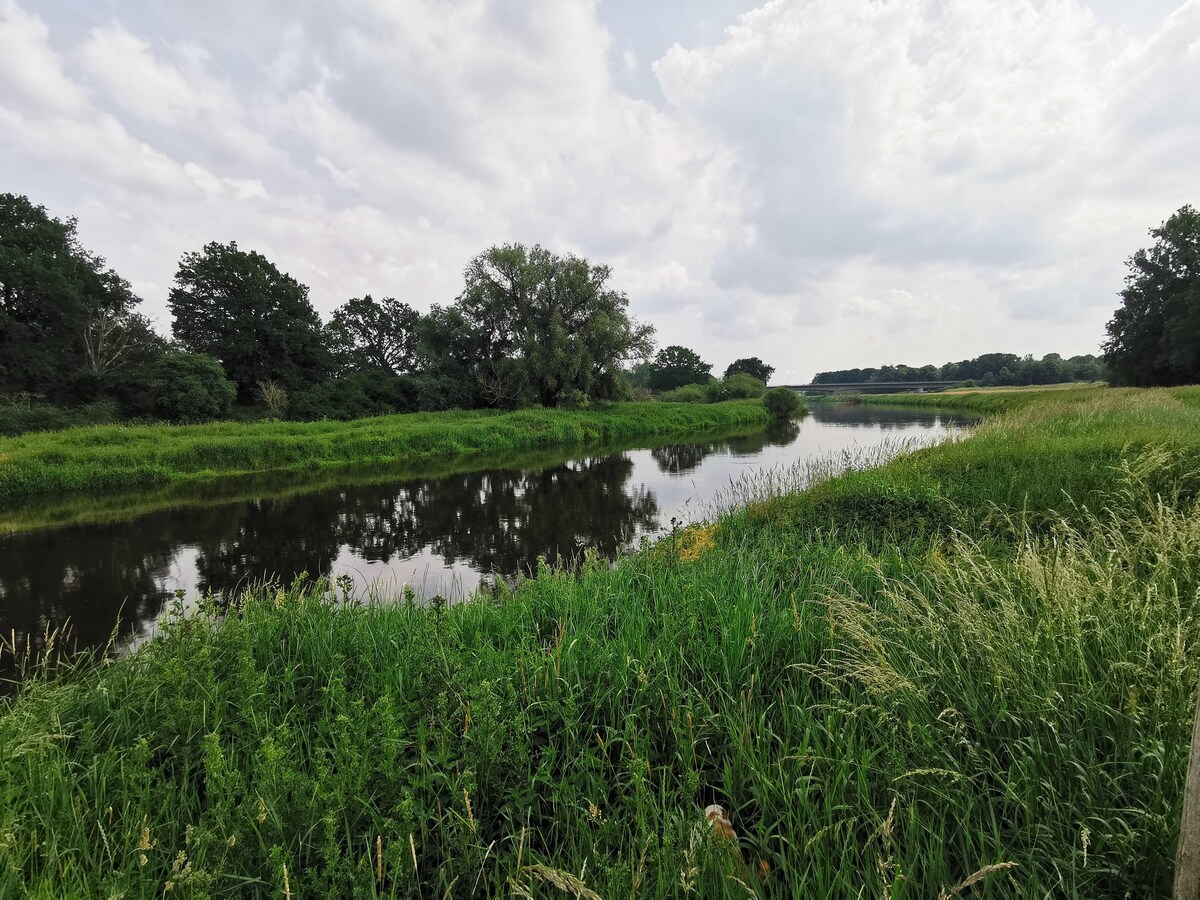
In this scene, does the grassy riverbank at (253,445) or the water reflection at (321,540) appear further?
the grassy riverbank at (253,445)

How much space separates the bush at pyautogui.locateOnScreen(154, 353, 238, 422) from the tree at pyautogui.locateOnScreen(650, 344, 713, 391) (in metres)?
61.0

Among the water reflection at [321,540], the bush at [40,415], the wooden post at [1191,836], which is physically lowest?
the water reflection at [321,540]

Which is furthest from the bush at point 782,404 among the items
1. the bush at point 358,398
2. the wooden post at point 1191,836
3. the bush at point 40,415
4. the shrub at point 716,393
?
the wooden post at point 1191,836

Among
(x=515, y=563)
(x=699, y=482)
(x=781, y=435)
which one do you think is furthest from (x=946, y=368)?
(x=515, y=563)

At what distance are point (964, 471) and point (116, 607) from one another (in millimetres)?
14050

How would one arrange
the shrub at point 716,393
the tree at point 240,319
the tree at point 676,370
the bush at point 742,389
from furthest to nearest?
the tree at point 676,370 < the bush at point 742,389 < the shrub at point 716,393 < the tree at point 240,319

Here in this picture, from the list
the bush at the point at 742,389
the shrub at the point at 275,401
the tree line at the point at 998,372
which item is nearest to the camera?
the shrub at the point at 275,401

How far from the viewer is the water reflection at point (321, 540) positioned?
25.2 feet

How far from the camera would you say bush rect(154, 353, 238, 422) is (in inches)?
1182

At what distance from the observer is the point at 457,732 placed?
2848mm

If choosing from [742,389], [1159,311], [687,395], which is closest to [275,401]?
[687,395]

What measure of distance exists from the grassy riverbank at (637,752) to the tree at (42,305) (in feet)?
136

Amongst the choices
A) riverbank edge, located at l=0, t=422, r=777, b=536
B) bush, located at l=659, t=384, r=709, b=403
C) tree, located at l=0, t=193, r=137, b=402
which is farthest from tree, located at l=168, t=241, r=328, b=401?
bush, located at l=659, t=384, r=709, b=403

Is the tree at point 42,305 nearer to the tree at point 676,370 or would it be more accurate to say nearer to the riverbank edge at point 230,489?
the riverbank edge at point 230,489
